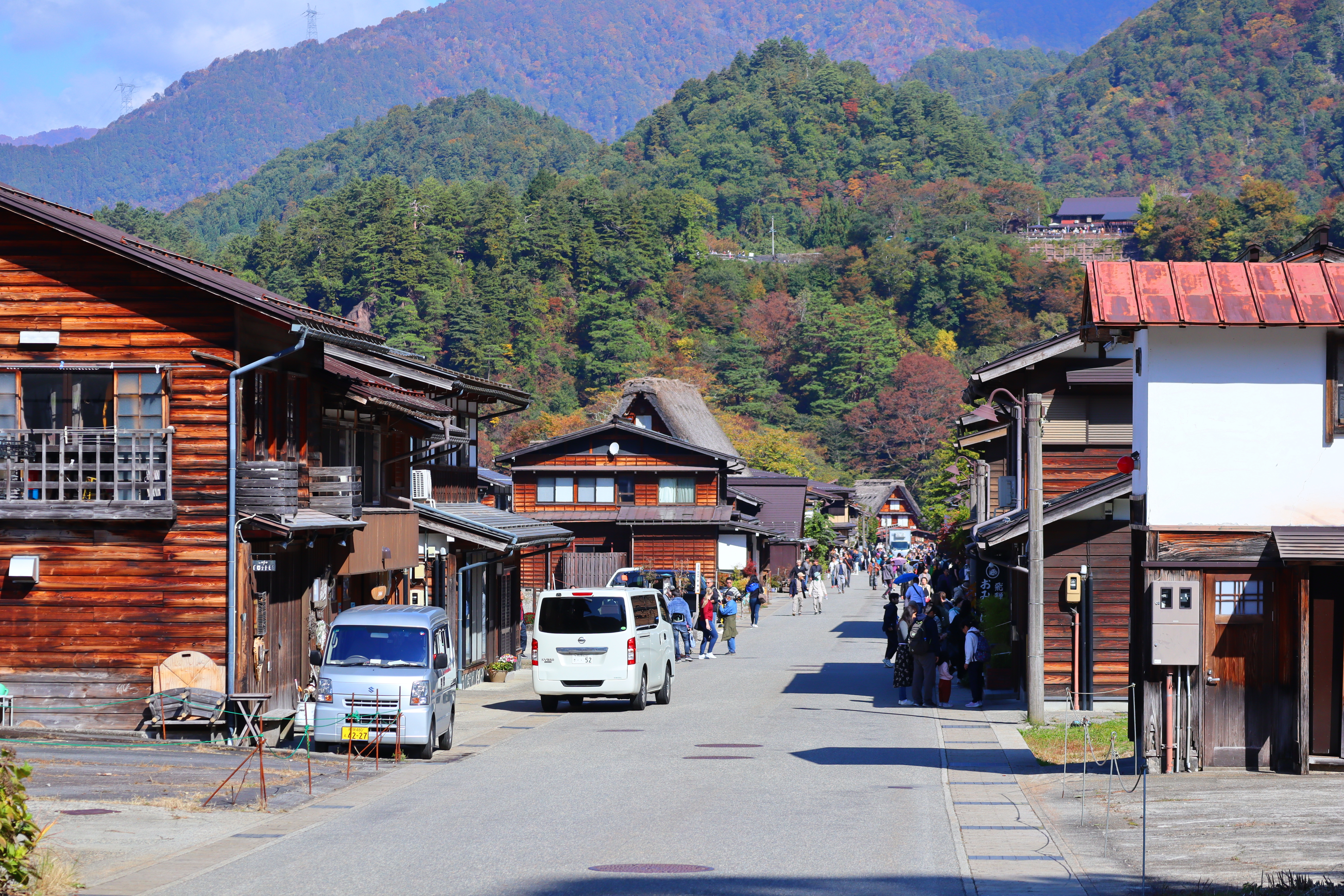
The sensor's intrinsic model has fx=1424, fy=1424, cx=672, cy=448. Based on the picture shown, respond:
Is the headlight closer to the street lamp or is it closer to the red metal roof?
the street lamp

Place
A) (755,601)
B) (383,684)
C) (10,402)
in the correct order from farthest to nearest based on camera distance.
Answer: (755,601), (10,402), (383,684)

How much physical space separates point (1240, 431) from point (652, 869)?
8.75m

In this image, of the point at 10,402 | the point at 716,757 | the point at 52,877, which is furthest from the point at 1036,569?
the point at 52,877

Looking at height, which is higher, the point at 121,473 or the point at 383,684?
the point at 121,473

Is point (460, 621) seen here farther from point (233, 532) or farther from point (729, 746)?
point (729, 746)

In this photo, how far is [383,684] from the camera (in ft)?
57.2

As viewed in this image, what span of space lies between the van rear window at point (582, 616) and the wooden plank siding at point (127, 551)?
5.61 m

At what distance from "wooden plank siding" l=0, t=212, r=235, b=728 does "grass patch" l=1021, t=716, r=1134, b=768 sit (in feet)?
35.2

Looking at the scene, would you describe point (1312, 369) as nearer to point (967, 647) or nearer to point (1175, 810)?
point (1175, 810)

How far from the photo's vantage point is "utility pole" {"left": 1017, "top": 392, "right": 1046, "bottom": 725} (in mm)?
20578

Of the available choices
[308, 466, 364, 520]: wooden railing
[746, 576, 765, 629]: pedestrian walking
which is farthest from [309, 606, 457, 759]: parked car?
[746, 576, 765, 629]: pedestrian walking

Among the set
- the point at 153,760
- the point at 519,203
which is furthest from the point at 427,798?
the point at 519,203

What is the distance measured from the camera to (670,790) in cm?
1484

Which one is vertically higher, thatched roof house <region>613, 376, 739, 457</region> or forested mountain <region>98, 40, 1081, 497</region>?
forested mountain <region>98, 40, 1081, 497</region>
